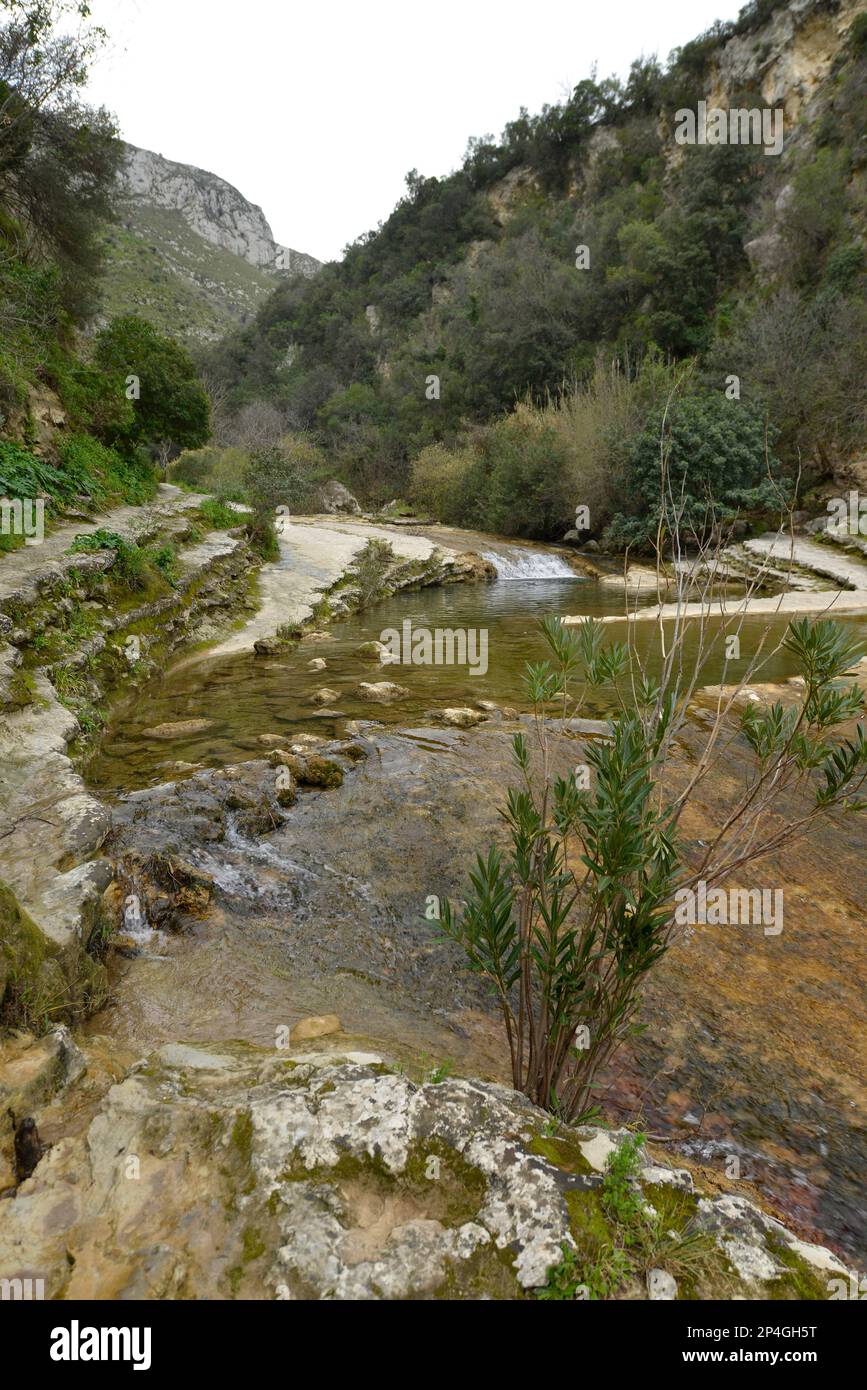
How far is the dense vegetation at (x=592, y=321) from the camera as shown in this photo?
759 inches

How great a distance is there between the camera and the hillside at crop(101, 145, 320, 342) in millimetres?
46656

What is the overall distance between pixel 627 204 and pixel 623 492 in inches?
1065

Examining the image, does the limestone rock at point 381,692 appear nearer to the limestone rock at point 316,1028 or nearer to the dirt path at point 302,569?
the dirt path at point 302,569

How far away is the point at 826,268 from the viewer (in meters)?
21.6

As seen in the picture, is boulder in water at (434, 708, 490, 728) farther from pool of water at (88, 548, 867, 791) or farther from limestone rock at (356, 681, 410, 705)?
limestone rock at (356, 681, 410, 705)

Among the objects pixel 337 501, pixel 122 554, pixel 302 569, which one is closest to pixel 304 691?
pixel 122 554

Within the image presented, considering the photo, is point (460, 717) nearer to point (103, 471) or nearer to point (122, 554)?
point (122, 554)

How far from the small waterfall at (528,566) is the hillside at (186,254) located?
13.7 metres

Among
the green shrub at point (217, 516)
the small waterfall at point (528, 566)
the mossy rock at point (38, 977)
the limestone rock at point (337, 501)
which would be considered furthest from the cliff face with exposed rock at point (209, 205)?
the mossy rock at point (38, 977)

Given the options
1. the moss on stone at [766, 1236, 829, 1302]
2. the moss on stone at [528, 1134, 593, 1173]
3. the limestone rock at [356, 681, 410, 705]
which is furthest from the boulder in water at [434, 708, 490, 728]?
the moss on stone at [766, 1236, 829, 1302]

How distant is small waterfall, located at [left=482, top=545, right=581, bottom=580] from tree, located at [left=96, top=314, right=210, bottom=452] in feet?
29.1

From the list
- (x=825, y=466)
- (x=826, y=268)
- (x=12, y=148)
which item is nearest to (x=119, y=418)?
(x=12, y=148)

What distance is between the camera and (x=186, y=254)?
64.1 m

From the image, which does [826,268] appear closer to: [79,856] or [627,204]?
[627,204]
